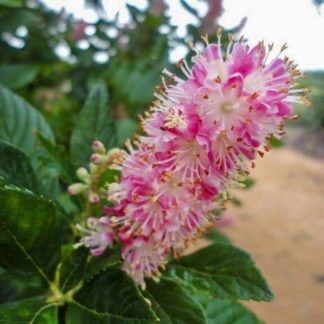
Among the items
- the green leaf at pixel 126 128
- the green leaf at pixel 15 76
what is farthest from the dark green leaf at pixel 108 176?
the green leaf at pixel 15 76

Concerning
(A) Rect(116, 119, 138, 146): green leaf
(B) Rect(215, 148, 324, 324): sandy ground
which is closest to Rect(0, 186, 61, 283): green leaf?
(A) Rect(116, 119, 138, 146): green leaf

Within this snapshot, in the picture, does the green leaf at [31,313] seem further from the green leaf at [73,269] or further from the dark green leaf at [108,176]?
the dark green leaf at [108,176]

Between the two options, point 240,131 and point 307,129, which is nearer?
point 240,131

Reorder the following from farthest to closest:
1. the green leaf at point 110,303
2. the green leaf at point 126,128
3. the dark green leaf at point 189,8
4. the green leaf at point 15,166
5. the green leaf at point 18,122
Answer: the dark green leaf at point 189,8 → the green leaf at point 126,128 → the green leaf at point 18,122 → the green leaf at point 15,166 → the green leaf at point 110,303

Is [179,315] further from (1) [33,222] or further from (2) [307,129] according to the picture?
(2) [307,129]

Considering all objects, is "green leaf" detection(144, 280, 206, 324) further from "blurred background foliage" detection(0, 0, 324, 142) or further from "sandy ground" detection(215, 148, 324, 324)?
"sandy ground" detection(215, 148, 324, 324)

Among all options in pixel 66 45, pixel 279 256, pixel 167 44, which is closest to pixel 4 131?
pixel 167 44
